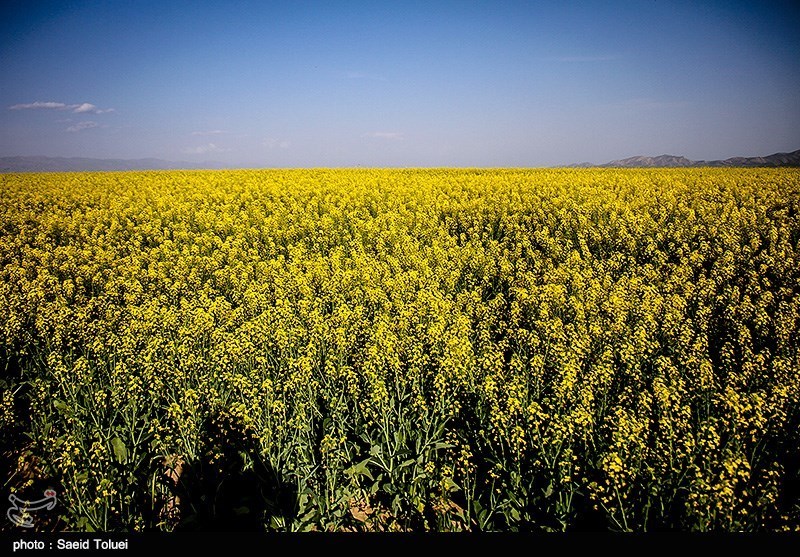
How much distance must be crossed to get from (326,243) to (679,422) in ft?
32.1

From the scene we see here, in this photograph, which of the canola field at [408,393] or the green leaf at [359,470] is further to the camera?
the green leaf at [359,470]

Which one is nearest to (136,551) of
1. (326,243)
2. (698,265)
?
(326,243)

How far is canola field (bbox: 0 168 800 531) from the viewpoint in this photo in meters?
3.81

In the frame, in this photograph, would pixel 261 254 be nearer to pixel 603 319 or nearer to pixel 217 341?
pixel 217 341

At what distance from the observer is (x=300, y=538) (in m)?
2.95
